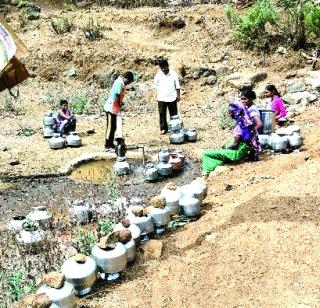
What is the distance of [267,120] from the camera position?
8.70 m

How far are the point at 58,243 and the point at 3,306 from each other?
1.25 meters

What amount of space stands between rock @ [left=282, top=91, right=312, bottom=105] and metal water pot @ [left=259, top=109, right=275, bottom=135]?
→ 82.0 inches

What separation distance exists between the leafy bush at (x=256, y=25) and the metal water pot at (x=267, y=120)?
4.74 metres

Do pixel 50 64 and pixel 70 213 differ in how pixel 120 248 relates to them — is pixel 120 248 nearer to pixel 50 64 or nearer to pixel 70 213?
pixel 70 213

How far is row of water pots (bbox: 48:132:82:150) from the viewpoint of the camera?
9.83 m

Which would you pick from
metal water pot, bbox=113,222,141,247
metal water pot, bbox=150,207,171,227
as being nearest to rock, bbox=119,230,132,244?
metal water pot, bbox=113,222,141,247

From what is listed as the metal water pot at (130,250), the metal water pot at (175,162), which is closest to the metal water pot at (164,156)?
the metal water pot at (175,162)

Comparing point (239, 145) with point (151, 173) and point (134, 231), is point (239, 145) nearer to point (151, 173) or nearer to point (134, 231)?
point (151, 173)

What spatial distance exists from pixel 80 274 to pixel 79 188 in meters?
3.72

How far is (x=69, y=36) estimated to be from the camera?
15016 millimetres

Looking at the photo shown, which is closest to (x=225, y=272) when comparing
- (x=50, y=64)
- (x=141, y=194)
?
(x=141, y=194)

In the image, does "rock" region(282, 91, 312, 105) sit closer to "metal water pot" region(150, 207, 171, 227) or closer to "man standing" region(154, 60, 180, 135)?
"man standing" region(154, 60, 180, 135)

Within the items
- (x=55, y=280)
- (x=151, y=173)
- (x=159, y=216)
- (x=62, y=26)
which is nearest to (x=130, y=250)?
(x=159, y=216)

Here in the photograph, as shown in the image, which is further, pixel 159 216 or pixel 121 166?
pixel 121 166
